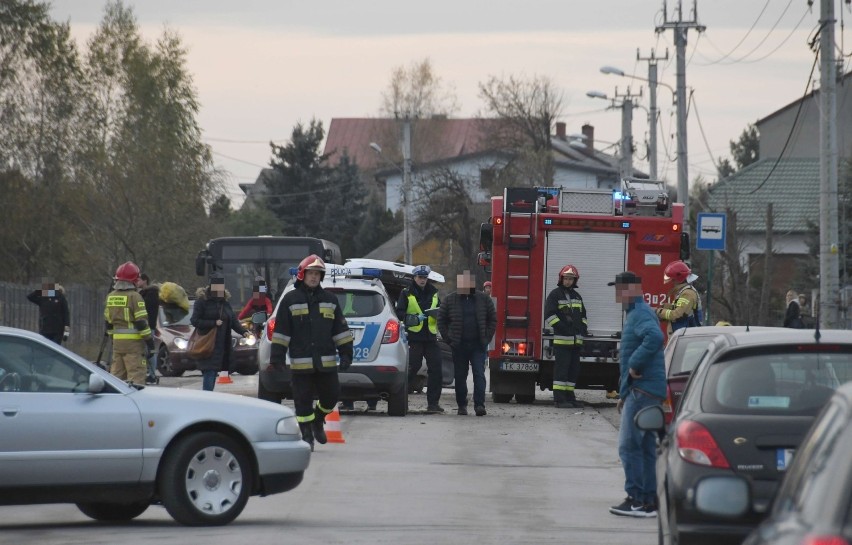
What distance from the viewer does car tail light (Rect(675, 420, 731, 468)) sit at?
7227 millimetres

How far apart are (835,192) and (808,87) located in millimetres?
4450

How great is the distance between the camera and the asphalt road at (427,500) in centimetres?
953

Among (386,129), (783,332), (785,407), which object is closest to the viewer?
(785,407)

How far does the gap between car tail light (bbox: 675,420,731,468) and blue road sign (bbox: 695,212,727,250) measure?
1899 cm

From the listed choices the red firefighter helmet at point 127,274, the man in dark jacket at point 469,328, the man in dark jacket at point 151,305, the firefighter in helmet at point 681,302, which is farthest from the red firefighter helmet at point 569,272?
the man in dark jacket at point 151,305

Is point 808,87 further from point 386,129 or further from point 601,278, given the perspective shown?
point 386,129

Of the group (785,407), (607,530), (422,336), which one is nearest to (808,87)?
(422,336)

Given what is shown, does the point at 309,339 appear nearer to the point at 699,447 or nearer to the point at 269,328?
the point at 269,328

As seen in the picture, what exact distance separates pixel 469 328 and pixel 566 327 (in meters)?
1.70

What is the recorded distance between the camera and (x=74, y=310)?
46.2 meters

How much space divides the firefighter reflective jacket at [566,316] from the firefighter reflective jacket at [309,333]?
690cm

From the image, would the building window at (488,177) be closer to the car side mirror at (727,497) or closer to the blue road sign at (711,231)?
the blue road sign at (711,231)

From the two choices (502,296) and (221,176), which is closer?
(502,296)

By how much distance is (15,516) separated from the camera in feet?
34.9
